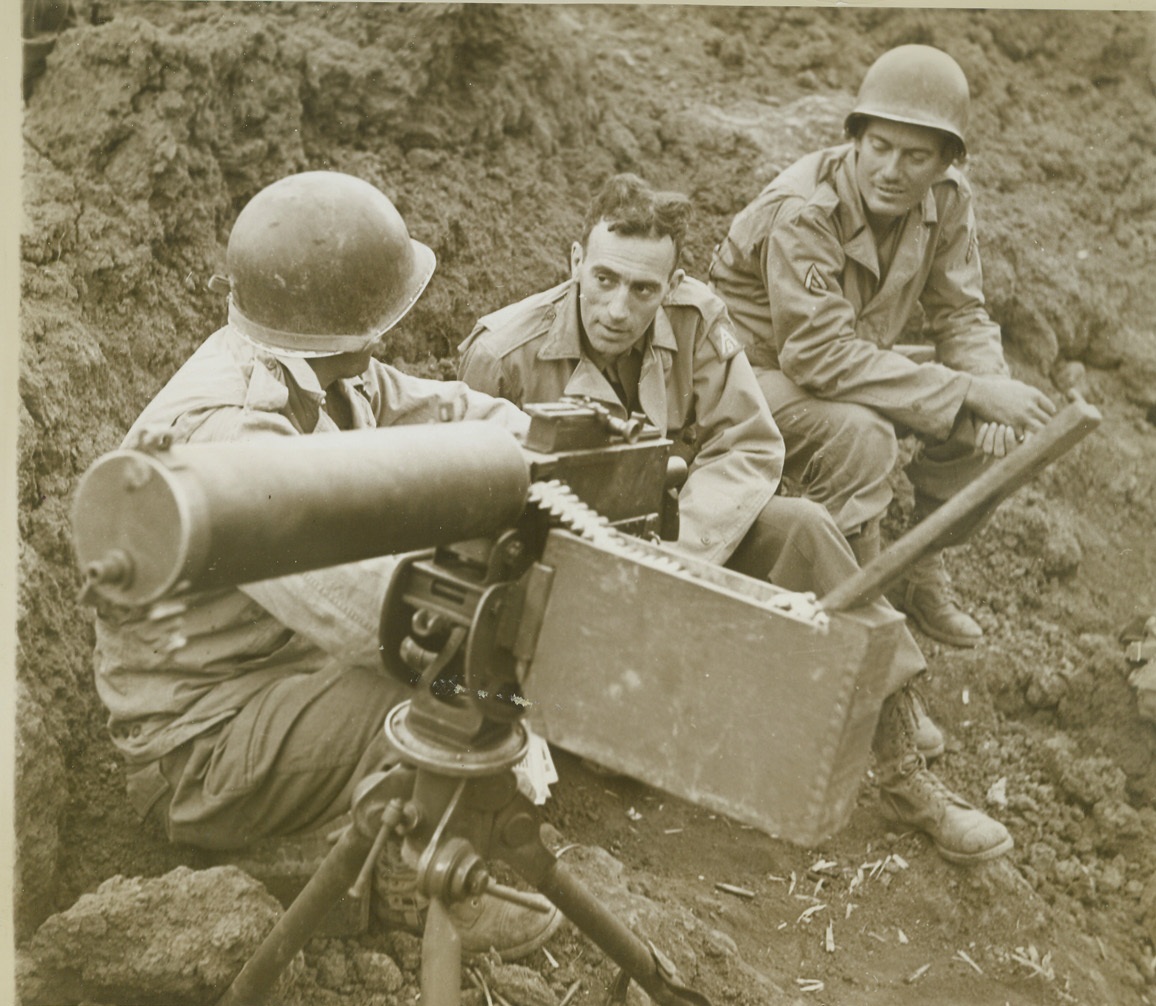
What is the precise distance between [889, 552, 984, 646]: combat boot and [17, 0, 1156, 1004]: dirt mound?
19 centimetres

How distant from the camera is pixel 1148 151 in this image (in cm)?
730

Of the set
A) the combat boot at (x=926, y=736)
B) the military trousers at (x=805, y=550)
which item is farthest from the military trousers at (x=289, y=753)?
the combat boot at (x=926, y=736)

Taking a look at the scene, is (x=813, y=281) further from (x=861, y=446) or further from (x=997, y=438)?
(x=997, y=438)

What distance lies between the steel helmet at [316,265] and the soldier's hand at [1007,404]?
9.07ft

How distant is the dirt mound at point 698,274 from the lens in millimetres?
3678

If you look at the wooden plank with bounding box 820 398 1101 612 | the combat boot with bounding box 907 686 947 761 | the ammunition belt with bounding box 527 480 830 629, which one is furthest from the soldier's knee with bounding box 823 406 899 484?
the wooden plank with bounding box 820 398 1101 612

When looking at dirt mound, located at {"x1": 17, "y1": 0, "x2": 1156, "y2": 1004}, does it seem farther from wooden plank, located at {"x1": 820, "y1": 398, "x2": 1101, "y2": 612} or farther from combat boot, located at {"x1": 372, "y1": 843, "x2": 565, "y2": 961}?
wooden plank, located at {"x1": 820, "y1": 398, "x2": 1101, "y2": 612}

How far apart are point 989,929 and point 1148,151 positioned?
209 inches

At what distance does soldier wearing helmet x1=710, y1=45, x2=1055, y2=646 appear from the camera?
4.68 meters

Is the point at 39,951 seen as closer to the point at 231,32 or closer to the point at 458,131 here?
the point at 231,32

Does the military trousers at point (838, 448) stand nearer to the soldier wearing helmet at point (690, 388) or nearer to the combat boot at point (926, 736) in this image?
the soldier wearing helmet at point (690, 388)

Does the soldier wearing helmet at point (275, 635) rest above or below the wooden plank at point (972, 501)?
below

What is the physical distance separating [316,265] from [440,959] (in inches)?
58.5

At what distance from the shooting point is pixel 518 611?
214 cm
